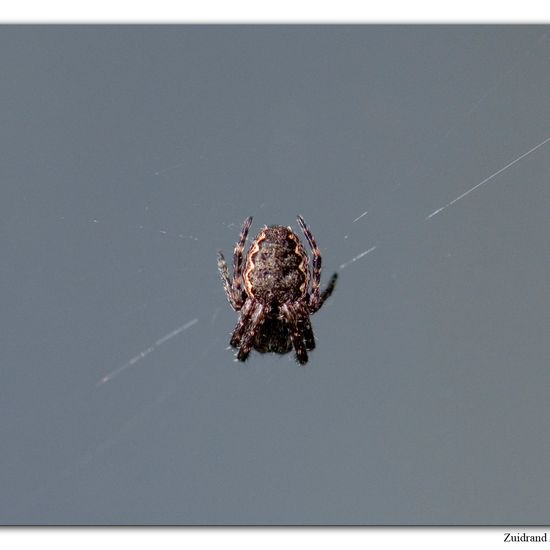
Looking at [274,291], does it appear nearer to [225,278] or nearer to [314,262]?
[314,262]

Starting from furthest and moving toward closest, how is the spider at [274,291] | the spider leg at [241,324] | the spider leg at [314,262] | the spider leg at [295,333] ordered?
1. the spider leg at [241,324]
2. the spider leg at [295,333]
3. the spider at [274,291]
4. the spider leg at [314,262]

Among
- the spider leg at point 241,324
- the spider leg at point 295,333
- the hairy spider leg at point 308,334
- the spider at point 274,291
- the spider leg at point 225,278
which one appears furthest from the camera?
the hairy spider leg at point 308,334

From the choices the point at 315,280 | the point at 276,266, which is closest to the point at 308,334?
the point at 315,280

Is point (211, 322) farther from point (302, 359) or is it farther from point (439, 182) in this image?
point (439, 182)

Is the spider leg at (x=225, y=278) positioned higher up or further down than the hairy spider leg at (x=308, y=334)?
higher up

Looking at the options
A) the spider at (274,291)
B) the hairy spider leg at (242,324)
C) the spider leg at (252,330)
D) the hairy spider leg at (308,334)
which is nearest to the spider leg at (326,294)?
the spider at (274,291)

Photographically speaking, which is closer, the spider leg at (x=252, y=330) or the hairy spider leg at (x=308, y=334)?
the spider leg at (x=252, y=330)

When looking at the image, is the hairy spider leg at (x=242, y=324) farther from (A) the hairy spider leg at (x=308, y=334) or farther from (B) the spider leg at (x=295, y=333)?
(A) the hairy spider leg at (x=308, y=334)

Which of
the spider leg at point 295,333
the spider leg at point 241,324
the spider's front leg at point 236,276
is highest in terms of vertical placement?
the spider's front leg at point 236,276
